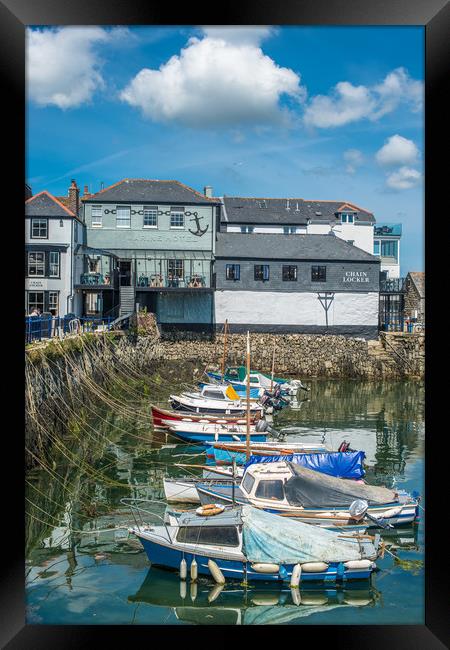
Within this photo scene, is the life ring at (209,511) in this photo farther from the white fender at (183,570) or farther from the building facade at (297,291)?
the building facade at (297,291)

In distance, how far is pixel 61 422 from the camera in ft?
66.4

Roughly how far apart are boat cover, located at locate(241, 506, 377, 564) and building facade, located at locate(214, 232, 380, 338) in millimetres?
31336

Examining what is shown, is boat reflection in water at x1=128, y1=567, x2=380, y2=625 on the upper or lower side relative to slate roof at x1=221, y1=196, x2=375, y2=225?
lower

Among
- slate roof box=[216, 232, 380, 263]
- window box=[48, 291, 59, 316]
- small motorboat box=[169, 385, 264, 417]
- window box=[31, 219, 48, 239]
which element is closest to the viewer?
small motorboat box=[169, 385, 264, 417]

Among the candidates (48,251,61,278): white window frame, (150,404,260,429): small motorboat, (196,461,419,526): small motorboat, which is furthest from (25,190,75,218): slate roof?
(196,461,419,526): small motorboat

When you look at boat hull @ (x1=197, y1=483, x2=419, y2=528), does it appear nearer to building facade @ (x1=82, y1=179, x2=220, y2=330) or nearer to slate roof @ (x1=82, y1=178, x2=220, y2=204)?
building facade @ (x1=82, y1=179, x2=220, y2=330)

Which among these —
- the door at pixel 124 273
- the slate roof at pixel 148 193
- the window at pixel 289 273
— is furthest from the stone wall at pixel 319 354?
the slate roof at pixel 148 193

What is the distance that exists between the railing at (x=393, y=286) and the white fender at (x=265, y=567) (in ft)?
113

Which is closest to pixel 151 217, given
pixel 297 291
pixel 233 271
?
pixel 233 271

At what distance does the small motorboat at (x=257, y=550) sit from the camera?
10039 millimetres

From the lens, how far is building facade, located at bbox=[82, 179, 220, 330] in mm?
41250

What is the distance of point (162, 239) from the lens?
137 ft
